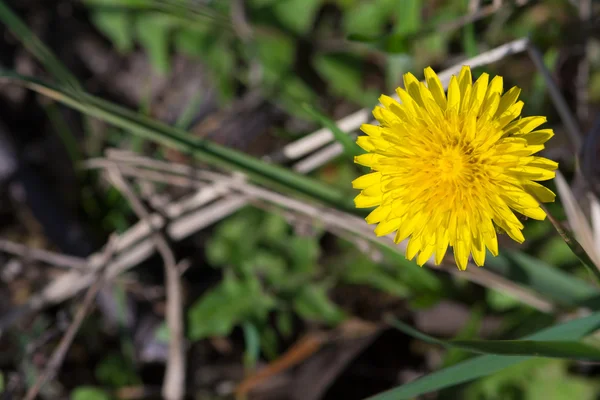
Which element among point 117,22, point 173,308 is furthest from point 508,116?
point 117,22

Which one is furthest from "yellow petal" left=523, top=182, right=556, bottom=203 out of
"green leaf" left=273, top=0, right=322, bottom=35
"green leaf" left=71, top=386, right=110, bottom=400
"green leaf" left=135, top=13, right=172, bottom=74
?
"green leaf" left=71, top=386, right=110, bottom=400

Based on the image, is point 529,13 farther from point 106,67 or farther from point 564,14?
point 106,67

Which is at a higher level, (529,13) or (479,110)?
(529,13)

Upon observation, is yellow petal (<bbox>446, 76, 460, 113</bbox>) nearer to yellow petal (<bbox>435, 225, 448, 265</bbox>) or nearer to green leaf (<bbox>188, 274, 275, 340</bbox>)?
yellow petal (<bbox>435, 225, 448, 265</bbox>)

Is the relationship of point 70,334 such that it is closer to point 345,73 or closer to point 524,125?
point 345,73

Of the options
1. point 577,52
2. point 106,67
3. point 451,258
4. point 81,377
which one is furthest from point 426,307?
point 106,67

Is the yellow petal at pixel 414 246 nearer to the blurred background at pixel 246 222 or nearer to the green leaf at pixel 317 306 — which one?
the blurred background at pixel 246 222

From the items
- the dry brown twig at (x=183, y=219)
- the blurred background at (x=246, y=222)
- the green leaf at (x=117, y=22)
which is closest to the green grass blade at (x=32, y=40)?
the blurred background at (x=246, y=222)
